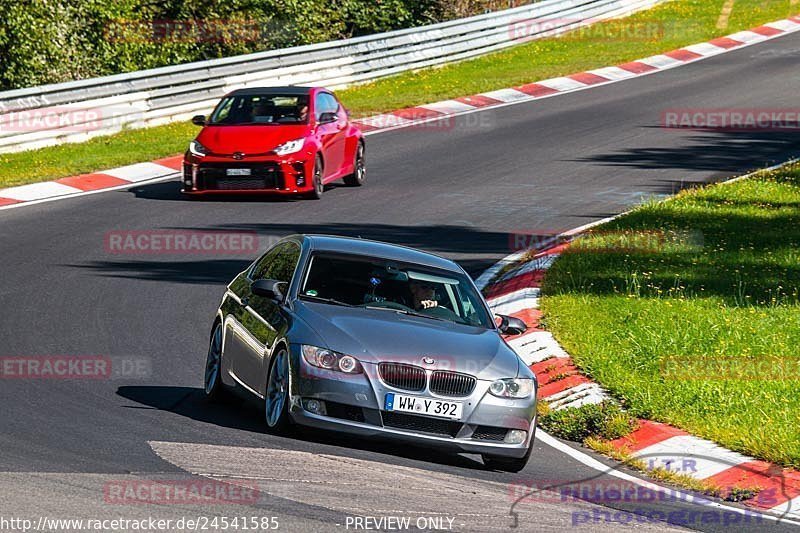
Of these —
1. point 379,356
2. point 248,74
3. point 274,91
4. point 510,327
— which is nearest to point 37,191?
point 274,91

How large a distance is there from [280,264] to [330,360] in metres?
1.87

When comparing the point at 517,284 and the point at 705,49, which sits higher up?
the point at 517,284

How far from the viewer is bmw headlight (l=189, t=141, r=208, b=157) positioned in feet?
70.2

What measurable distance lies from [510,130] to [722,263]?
12.0 m

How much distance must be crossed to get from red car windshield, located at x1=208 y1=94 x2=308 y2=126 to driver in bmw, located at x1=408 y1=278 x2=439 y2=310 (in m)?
11.2

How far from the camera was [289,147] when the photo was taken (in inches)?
845

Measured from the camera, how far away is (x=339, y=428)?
976cm

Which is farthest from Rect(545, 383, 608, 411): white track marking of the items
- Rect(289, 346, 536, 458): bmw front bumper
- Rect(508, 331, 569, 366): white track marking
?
Rect(289, 346, 536, 458): bmw front bumper

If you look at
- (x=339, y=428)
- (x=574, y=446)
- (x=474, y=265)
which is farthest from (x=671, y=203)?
(x=339, y=428)

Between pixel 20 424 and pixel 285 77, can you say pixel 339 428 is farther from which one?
pixel 285 77

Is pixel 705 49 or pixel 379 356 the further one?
pixel 705 49
